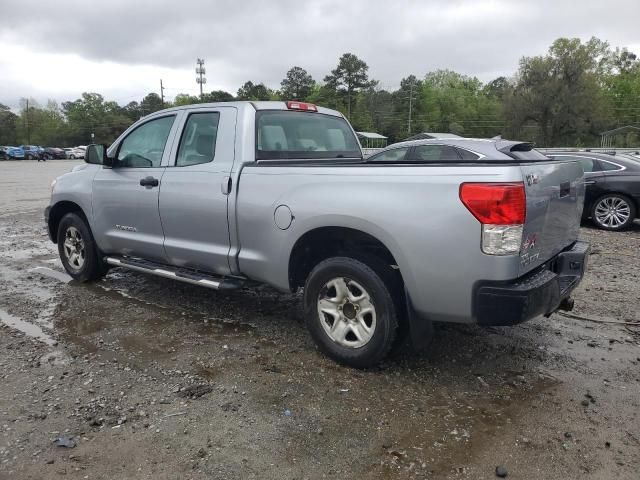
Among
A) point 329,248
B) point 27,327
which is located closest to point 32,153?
point 27,327

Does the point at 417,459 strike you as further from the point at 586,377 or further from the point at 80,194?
the point at 80,194

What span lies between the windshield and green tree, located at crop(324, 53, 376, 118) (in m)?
79.9

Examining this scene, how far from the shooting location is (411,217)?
3.21 m

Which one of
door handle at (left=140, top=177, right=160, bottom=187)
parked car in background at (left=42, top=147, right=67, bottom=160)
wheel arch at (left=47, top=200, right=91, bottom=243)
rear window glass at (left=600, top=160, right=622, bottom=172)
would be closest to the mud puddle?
wheel arch at (left=47, top=200, right=91, bottom=243)

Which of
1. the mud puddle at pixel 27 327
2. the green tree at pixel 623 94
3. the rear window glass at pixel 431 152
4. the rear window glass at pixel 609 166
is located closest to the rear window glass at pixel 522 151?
the rear window glass at pixel 431 152

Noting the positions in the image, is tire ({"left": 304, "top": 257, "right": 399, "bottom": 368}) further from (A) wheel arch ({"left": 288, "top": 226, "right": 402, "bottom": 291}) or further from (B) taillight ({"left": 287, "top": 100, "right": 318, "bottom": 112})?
(B) taillight ({"left": 287, "top": 100, "right": 318, "bottom": 112})

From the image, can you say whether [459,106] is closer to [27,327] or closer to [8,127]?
[8,127]

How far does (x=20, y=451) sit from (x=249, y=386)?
1353 millimetres

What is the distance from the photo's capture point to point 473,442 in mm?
2887

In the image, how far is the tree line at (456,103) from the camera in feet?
197

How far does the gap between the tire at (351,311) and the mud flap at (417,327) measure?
12 centimetres

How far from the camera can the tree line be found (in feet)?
197

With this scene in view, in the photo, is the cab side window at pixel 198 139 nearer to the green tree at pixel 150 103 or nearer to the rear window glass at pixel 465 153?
the rear window glass at pixel 465 153

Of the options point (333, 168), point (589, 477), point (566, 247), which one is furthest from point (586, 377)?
point (333, 168)
